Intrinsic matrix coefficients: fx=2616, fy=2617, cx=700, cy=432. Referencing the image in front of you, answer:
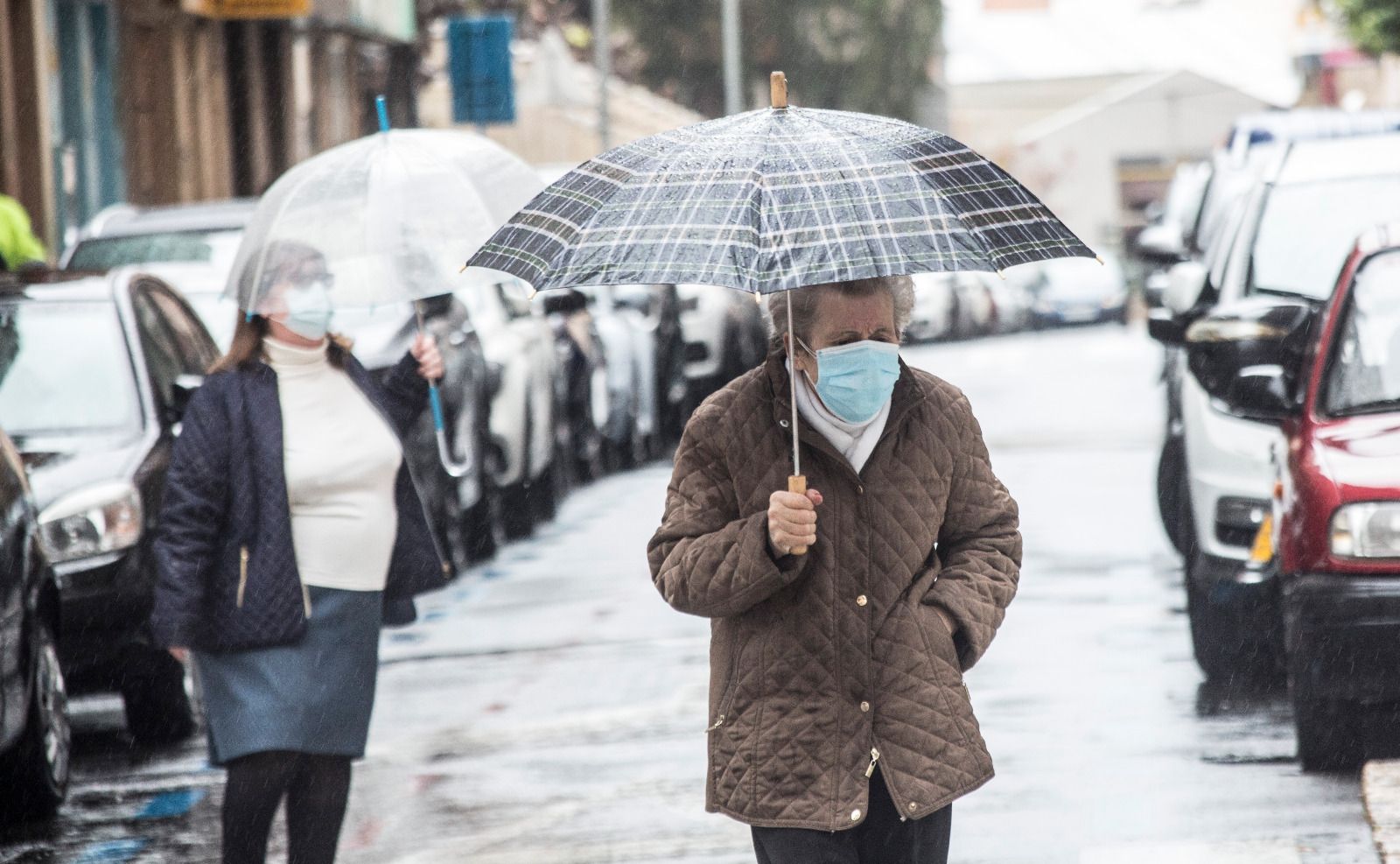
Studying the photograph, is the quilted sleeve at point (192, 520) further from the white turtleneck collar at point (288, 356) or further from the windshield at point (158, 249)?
the windshield at point (158, 249)

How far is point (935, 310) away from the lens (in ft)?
155

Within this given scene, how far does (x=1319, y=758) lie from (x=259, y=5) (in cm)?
1743

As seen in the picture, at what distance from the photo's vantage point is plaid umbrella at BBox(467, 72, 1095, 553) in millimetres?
4211

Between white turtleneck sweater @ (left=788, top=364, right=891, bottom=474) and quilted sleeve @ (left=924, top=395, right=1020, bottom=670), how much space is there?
0.53 ft

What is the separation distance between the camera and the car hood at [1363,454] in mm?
7309

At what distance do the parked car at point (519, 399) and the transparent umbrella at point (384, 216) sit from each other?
22.0 feet

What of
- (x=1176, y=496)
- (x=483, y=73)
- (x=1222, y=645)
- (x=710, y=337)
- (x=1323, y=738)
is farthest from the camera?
(x=710, y=337)

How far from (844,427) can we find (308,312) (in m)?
2.14

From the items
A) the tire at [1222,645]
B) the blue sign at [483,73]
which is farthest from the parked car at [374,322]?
the blue sign at [483,73]

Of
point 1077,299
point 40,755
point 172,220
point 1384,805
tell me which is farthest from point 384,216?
point 1077,299

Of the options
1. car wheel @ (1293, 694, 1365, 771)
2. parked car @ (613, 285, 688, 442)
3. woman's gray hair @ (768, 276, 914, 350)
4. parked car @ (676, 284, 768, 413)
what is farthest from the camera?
parked car @ (676, 284, 768, 413)

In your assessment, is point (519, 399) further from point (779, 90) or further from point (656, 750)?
point (779, 90)

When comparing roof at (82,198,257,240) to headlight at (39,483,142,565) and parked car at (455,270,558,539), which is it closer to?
parked car at (455,270,558,539)

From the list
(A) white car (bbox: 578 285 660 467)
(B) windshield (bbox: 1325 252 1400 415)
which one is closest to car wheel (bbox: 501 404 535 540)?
(A) white car (bbox: 578 285 660 467)
